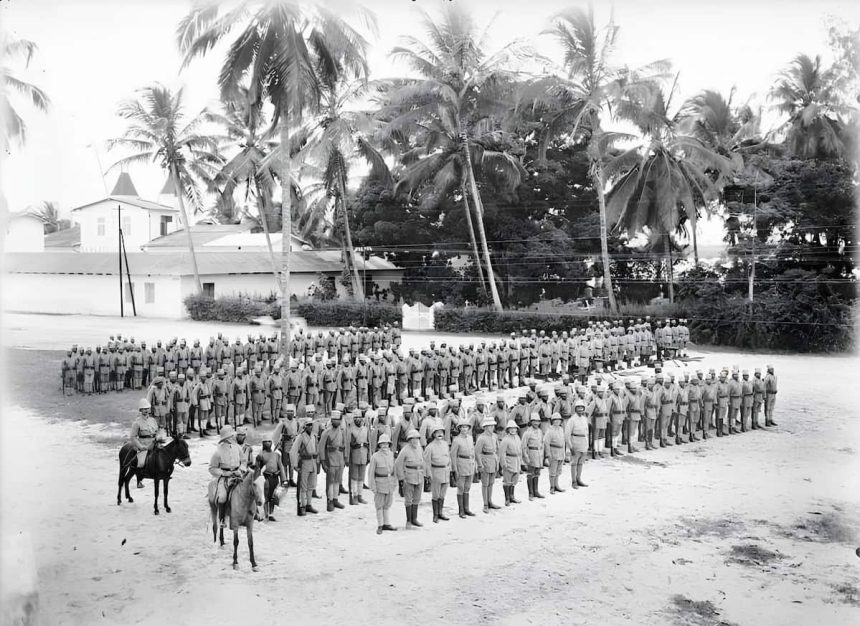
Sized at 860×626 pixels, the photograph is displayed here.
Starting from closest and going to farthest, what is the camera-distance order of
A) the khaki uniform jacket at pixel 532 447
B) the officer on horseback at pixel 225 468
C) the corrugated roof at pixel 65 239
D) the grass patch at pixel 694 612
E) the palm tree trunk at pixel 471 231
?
the grass patch at pixel 694 612
the officer on horseback at pixel 225 468
the khaki uniform jacket at pixel 532 447
the palm tree trunk at pixel 471 231
the corrugated roof at pixel 65 239

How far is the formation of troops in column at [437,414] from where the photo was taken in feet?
25.7

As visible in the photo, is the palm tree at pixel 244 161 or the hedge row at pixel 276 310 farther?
the hedge row at pixel 276 310

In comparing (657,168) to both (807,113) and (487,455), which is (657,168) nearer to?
(807,113)

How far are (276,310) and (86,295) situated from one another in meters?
8.81

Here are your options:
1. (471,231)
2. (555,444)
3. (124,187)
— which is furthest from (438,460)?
(124,187)

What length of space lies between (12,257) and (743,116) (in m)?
31.1

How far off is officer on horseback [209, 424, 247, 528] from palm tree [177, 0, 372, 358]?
7.56 meters

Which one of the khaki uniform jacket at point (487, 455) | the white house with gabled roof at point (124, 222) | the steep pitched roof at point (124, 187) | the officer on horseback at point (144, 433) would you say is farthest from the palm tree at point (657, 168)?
the steep pitched roof at point (124, 187)

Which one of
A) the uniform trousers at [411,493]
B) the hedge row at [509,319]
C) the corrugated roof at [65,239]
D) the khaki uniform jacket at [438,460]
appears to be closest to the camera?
the uniform trousers at [411,493]

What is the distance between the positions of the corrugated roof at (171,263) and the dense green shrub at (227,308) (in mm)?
1328

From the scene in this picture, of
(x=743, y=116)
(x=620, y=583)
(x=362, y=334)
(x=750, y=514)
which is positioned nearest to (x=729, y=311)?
(x=743, y=116)

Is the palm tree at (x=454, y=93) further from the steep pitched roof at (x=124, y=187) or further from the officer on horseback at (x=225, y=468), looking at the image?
the steep pitched roof at (x=124, y=187)

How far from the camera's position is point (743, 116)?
25.6m

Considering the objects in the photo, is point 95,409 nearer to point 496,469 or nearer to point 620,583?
point 496,469
